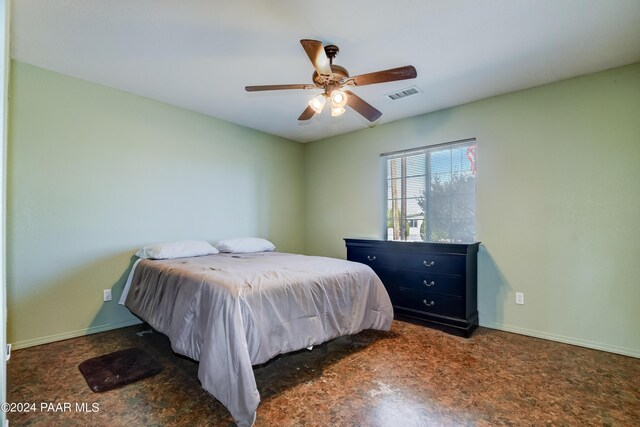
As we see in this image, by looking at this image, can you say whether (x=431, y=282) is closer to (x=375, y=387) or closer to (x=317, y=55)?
(x=375, y=387)

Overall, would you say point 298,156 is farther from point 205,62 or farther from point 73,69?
point 73,69

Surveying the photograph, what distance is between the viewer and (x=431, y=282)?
314cm

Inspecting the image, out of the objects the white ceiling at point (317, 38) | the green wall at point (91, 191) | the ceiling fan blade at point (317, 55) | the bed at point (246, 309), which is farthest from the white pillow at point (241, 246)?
the ceiling fan blade at point (317, 55)

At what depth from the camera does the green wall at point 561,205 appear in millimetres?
2547

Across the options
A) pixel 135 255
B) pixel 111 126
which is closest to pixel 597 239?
pixel 135 255

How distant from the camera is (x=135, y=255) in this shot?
3.16m

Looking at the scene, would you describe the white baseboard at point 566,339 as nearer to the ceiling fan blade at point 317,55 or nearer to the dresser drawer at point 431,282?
the dresser drawer at point 431,282

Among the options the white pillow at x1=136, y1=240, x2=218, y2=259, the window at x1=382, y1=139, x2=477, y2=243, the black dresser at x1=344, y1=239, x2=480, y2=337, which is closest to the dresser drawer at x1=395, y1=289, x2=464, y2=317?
the black dresser at x1=344, y1=239, x2=480, y2=337

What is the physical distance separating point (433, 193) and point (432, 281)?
42.9 inches

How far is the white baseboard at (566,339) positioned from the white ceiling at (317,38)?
7.84ft

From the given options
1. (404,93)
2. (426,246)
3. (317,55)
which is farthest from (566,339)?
(317,55)

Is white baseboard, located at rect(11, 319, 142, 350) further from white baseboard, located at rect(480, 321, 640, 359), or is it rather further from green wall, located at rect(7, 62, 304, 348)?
white baseboard, located at rect(480, 321, 640, 359)

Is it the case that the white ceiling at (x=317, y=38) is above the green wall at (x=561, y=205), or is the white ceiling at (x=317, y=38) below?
above

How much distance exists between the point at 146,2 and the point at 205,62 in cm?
68
